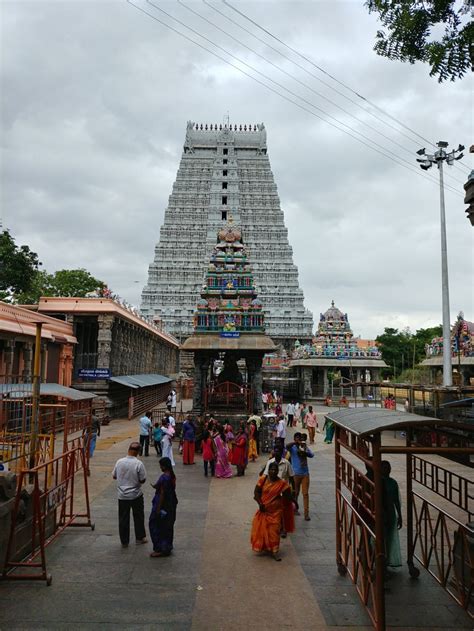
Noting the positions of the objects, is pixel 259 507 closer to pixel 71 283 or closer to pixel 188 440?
pixel 188 440

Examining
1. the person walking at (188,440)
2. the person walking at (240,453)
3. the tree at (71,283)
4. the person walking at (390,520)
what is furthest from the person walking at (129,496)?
the tree at (71,283)

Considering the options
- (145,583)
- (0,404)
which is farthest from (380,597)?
(0,404)

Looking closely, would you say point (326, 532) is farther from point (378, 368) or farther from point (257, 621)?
point (378, 368)

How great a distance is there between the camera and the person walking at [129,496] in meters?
6.22

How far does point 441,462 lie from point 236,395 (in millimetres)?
7911

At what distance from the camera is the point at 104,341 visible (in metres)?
23.2

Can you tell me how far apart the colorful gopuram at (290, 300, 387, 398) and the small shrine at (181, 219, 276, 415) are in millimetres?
15354

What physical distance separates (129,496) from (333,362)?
30288 millimetres

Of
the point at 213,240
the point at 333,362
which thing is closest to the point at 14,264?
the point at 333,362

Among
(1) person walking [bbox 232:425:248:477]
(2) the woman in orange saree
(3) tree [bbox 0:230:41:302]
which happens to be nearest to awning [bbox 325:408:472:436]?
(2) the woman in orange saree

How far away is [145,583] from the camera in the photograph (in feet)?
16.6

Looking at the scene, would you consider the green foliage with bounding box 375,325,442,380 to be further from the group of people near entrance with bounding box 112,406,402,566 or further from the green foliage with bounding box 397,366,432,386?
the group of people near entrance with bounding box 112,406,402,566

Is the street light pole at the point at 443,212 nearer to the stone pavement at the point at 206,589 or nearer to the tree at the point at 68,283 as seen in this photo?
the stone pavement at the point at 206,589

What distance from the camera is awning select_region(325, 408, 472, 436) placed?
4055mm
